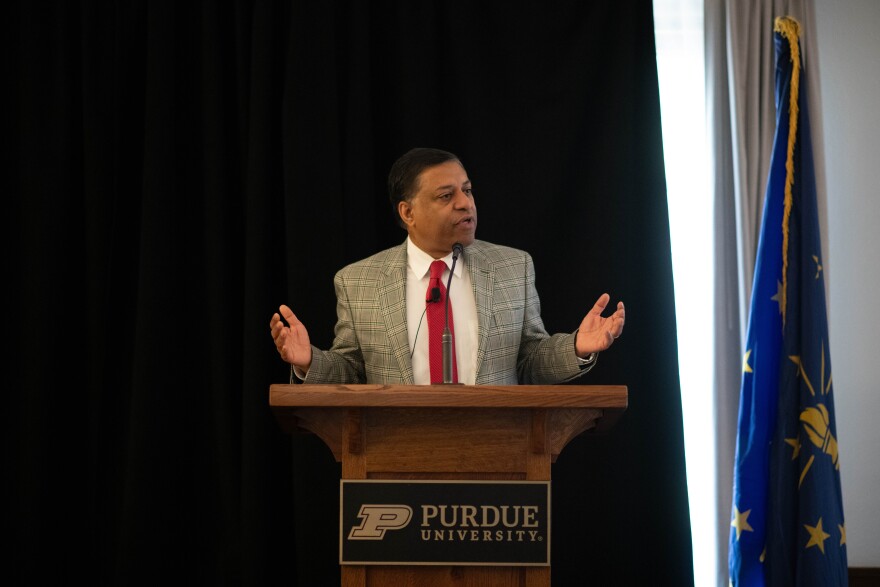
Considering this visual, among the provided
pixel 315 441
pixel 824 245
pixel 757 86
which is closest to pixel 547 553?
pixel 315 441

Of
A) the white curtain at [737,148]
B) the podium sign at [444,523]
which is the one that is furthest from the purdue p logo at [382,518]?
the white curtain at [737,148]

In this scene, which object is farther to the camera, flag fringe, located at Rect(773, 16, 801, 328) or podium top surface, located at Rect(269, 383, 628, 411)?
flag fringe, located at Rect(773, 16, 801, 328)

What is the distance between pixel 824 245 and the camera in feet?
12.6

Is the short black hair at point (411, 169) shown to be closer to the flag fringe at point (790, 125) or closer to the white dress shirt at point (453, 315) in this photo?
the white dress shirt at point (453, 315)

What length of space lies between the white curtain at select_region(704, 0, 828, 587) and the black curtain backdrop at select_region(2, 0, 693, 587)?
23 centimetres

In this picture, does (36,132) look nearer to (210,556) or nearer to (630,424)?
(210,556)

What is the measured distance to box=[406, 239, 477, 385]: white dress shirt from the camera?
9.44 ft

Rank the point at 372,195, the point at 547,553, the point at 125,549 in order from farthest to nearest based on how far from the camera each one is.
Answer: the point at 372,195
the point at 125,549
the point at 547,553

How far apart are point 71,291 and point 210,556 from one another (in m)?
1.26

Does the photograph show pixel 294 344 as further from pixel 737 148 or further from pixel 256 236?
pixel 737 148

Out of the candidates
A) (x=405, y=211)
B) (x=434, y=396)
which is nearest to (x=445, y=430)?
(x=434, y=396)

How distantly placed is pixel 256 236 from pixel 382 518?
6.52ft

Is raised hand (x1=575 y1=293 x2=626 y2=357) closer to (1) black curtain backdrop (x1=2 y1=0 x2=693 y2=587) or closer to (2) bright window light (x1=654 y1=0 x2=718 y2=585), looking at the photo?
(1) black curtain backdrop (x1=2 y1=0 x2=693 y2=587)

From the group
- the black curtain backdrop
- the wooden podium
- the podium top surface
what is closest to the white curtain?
the black curtain backdrop
